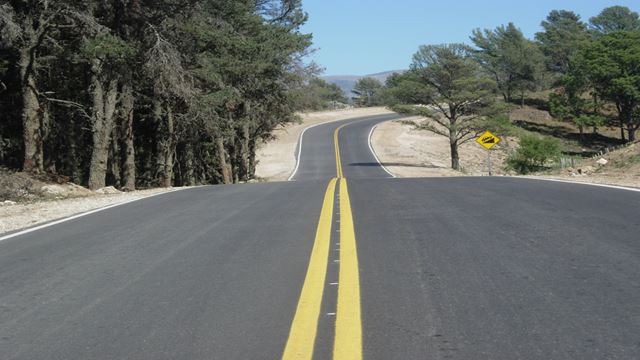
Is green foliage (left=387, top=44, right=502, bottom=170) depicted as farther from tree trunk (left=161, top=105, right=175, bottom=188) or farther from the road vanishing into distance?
the road vanishing into distance

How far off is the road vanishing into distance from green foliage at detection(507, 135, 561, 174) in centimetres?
4140

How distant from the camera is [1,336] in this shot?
176 inches

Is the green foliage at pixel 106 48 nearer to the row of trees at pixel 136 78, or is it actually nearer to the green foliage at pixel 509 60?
the row of trees at pixel 136 78

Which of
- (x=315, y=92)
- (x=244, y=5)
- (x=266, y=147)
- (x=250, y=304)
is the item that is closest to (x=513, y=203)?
(x=250, y=304)

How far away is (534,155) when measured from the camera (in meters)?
49.9

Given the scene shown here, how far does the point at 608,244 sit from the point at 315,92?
3908 centimetres

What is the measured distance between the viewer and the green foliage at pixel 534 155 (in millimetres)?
49875

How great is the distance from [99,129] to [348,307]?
20240 millimetres

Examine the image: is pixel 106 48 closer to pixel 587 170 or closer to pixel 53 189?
pixel 53 189

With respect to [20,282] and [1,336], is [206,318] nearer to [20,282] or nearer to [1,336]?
[1,336]

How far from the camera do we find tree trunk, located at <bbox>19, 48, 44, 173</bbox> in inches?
793

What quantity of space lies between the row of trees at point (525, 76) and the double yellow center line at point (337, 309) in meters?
45.1

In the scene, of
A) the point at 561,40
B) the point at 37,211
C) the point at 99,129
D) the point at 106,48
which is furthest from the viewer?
the point at 561,40

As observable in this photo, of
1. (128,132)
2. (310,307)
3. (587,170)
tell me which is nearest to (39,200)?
(128,132)
